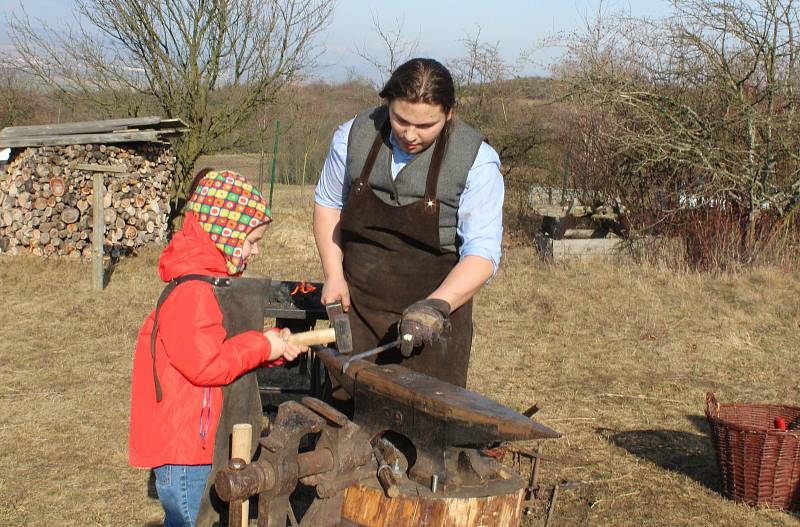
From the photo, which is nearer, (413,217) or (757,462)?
(413,217)

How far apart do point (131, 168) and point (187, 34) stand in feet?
7.76

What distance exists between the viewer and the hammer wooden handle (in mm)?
2686

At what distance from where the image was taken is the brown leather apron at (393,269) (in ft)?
9.39

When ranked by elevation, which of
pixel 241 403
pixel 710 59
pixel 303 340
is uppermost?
pixel 710 59

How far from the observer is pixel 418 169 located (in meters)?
2.80

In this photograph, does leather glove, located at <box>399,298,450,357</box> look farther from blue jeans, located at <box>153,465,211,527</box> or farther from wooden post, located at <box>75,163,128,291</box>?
wooden post, located at <box>75,163,128,291</box>

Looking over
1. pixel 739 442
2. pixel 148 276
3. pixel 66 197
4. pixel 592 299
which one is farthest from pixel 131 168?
pixel 739 442

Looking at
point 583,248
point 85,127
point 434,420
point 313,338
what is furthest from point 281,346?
point 85,127

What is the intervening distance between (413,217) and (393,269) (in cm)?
25

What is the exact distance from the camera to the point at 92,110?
44.7ft

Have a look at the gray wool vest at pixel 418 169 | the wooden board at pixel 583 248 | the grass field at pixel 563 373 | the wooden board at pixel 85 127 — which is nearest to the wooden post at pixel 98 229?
the grass field at pixel 563 373

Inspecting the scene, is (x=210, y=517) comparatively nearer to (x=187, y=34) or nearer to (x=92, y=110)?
(x=187, y=34)

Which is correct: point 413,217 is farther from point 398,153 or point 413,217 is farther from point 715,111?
point 715,111

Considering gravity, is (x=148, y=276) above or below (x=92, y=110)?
below
